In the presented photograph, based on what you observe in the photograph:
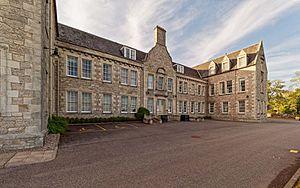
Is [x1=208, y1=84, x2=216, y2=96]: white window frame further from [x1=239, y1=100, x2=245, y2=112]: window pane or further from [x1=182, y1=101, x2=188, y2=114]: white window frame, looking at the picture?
[x1=182, y1=101, x2=188, y2=114]: white window frame

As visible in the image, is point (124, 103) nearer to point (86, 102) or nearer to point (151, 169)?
point (86, 102)

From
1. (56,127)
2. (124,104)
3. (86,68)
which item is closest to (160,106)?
(124,104)

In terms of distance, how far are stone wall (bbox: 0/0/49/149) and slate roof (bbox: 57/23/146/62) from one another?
8820 millimetres

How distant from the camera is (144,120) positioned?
18938 mm

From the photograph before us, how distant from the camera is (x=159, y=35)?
2398 centimetres

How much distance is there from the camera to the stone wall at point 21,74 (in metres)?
6.51

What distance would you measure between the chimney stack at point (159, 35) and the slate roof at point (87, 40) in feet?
15.4

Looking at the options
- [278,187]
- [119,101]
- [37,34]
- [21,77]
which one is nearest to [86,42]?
[119,101]

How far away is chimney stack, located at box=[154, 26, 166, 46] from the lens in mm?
23703

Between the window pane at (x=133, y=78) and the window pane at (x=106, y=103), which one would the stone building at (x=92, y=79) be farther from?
the window pane at (x=133, y=78)

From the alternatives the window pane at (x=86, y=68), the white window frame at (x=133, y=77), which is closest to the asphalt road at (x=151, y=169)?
the window pane at (x=86, y=68)

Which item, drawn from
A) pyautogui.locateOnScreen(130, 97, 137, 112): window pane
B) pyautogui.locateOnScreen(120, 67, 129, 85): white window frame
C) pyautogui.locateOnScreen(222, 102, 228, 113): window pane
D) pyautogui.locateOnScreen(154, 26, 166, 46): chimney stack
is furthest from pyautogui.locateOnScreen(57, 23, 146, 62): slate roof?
pyautogui.locateOnScreen(222, 102, 228, 113): window pane

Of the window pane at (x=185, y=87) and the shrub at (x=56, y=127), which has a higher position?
the window pane at (x=185, y=87)

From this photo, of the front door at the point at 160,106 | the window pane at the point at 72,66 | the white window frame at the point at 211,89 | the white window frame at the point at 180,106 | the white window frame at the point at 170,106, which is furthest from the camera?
the white window frame at the point at 211,89
